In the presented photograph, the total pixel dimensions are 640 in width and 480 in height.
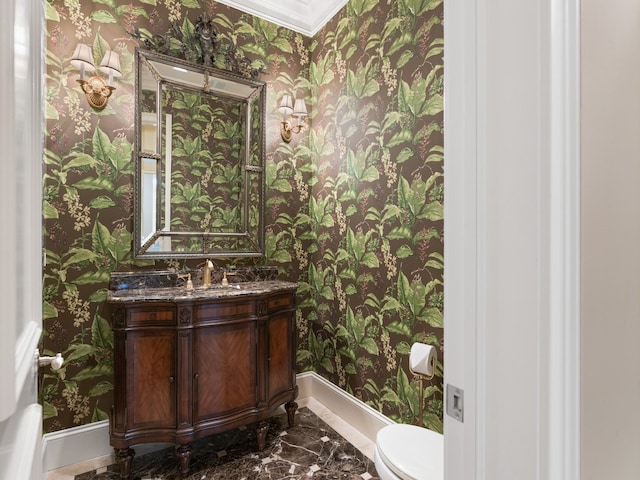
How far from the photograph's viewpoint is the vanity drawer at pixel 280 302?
2.28 metres

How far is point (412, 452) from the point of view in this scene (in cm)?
147

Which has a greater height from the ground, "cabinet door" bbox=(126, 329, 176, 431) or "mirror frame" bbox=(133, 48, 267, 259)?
"mirror frame" bbox=(133, 48, 267, 259)

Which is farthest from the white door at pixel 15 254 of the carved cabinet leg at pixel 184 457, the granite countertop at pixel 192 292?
the carved cabinet leg at pixel 184 457

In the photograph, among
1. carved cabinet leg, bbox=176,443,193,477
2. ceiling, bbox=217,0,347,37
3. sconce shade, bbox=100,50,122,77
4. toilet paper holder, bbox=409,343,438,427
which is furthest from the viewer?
ceiling, bbox=217,0,347,37

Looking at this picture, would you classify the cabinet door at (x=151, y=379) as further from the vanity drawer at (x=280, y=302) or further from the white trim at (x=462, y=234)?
the white trim at (x=462, y=234)

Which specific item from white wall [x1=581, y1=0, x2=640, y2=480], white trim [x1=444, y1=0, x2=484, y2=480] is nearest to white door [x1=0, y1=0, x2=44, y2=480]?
white trim [x1=444, y1=0, x2=484, y2=480]

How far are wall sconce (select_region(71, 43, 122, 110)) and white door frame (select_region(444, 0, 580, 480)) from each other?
2148mm

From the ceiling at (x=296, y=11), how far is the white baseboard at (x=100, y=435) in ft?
9.33

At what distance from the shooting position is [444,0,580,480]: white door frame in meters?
0.53

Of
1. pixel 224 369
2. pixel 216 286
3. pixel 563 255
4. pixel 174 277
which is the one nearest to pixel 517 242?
pixel 563 255

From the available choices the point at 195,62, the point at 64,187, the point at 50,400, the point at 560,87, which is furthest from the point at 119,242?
the point at 560,87

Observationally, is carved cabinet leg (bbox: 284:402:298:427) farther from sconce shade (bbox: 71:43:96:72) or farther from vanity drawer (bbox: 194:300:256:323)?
sconce shade (bbox: 71:43:96:72)

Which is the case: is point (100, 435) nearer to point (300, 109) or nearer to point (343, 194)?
point (343, 194)

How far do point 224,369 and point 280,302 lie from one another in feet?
1.76
